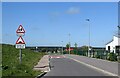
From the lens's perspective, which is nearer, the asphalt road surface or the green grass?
the green grass

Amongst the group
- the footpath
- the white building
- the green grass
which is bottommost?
the footpath

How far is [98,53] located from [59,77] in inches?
1585

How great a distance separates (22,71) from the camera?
20.5 m

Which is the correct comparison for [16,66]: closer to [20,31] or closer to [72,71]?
[20,31]

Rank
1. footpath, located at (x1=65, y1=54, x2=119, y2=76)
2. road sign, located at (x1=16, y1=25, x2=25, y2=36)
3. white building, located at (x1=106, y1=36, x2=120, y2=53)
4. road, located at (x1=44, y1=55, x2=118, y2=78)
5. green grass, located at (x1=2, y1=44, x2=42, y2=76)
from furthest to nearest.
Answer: white building, located at (x1=106, y1=36, x2=120, y2=53) < footpath, located at (x1=65, y1=54, x2=119, y2=76) < road, located at (x1=44, y1=55, x2=118, y2=78) < road sign, located at (x1=16, y1=25, x2=25, y2=36) < green grass, located at (x1=2, y1=44, x2=42, y2=76)

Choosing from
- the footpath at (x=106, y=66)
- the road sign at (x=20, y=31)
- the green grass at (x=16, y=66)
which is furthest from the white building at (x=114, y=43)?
the road sign at (x=20, y=31)

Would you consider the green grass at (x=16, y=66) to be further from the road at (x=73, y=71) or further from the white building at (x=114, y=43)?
the white building at (x=114, y=43)

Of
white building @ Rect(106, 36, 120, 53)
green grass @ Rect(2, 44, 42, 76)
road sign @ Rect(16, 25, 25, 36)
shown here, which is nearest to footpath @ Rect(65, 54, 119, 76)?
green grass @ Rect(2, 44, 42, 76)

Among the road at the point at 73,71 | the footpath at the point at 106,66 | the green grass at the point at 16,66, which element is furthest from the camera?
the footpath at the point at 106,66

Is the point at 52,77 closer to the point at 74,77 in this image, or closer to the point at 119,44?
the point at 74,77

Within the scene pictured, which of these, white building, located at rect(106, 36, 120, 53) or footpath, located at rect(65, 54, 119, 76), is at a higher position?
white building, located at rect(106, 36, 120, 53)

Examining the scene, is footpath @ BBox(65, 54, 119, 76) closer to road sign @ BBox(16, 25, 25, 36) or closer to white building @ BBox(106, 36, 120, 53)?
road sign @ BBox(16, 25, 25, 36)

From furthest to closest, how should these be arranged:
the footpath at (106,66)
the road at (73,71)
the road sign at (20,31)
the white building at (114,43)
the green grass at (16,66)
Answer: the white building at (114,43) → the footpath at (106,66) → the road at (73,71) → the road sign at (20,31) → the green grass at (16,66)

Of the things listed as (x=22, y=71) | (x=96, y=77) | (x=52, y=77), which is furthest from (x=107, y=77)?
(x=22, y=71)
